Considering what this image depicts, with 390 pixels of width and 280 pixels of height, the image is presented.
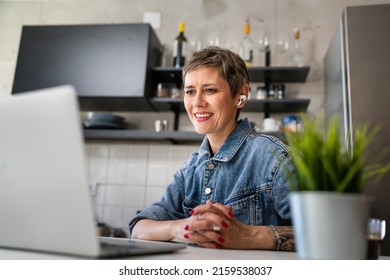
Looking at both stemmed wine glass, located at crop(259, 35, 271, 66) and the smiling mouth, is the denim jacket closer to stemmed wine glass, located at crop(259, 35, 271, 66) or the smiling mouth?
the smiling mouth

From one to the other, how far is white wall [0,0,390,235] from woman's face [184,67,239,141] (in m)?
1.36

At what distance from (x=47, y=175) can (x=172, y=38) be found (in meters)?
2.62

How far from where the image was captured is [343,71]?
206cm

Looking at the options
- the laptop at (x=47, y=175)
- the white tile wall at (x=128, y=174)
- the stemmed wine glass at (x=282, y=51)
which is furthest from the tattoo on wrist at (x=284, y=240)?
the stemmed wine glass at (x=282, y=51)

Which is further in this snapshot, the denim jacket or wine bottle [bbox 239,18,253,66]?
wine bottle [bbox 239,18,253,66]

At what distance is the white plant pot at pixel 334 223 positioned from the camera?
0.38 metres

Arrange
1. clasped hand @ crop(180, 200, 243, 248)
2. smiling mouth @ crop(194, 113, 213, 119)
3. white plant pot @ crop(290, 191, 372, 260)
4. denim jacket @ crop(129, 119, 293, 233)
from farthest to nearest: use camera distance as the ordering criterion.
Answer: smiling mouth @ crop(194, 113, 213, 119) → denim jacket @ crop(129, 119, 293, 233) → clasped hand @ crop(180, 200, 243, 248) → white plant pot @ crop(290, 191, 372, 260)

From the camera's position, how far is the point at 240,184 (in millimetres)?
1150

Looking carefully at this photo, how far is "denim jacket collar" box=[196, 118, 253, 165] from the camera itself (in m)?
1.20

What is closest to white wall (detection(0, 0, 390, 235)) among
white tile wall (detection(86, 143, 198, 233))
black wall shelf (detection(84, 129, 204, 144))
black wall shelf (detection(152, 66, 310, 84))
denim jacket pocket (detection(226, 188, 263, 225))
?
white tile wall (detection(86, 143, 198, 233))

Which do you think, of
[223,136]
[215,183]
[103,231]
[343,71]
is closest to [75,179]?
[215,183]

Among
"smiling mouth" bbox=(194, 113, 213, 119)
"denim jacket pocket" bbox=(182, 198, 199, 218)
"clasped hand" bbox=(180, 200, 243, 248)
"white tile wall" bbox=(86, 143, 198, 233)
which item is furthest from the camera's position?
"white tile wall" bbox=(86, 143, 198, 233)
